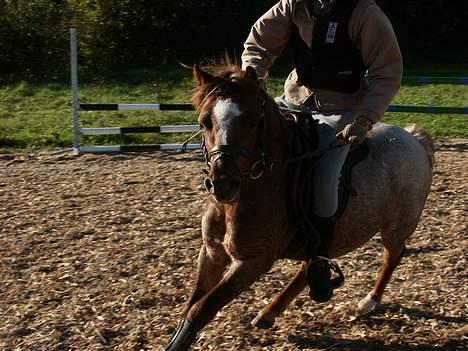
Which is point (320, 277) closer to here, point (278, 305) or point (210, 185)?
point (278, 305)

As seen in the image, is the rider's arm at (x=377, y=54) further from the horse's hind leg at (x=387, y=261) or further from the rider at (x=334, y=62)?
the horse's hind leg at (x=387, y=261)

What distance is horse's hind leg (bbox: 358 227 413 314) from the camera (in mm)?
5079

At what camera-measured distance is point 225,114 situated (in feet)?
12.0

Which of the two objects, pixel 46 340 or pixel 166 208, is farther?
pixel 166 208

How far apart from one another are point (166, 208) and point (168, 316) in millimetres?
2695

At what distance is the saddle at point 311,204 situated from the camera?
14.3 feet

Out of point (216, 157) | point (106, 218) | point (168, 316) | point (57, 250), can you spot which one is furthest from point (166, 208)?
point (216, 157)

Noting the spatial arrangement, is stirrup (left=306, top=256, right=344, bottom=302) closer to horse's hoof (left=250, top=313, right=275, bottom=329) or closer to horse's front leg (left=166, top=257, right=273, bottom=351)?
horse's hoof (left=250, top=313, right=275, bottom=329)

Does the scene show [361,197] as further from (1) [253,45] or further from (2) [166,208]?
(2) [166,208]

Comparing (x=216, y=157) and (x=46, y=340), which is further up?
(x=216, y=157)

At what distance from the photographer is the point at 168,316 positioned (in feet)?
16.1

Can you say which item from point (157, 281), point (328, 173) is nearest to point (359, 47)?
point (328, 173)

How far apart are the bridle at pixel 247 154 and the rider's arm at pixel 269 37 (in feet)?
2.37

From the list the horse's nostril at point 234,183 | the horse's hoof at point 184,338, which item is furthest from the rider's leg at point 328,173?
the horse's hoof at point 184,338
